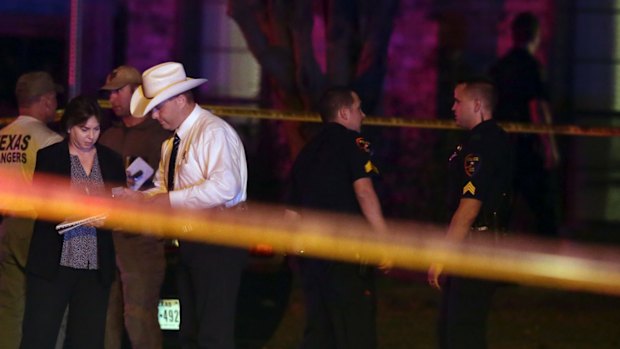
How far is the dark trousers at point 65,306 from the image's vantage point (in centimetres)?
762

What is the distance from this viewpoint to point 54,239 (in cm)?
766

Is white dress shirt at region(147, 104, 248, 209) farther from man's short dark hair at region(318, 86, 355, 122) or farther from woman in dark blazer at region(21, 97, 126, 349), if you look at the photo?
man's short dark hair at region(318, 86, 355, 122)

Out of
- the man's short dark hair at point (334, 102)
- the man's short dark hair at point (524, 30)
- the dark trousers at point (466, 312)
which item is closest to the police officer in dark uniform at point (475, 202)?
the dark trousers at point (466, 312)

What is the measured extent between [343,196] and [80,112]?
1673mm

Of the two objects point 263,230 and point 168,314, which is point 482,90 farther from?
point 168,314

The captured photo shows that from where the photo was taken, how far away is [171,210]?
7.53 meters

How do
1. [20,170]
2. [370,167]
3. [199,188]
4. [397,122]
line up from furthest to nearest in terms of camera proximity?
[397,122] < [20,170] < [370,167] < [199,188]

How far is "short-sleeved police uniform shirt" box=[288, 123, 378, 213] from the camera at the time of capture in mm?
8117

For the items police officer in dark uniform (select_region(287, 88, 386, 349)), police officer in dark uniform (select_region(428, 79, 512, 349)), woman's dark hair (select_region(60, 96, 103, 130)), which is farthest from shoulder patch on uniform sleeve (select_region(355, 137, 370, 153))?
woman's dark hair (select_region(60, 96, 103, 130))

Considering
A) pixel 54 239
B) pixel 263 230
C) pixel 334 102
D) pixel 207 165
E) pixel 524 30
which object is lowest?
pixel 54 239

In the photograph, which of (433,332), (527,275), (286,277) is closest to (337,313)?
(286,277)

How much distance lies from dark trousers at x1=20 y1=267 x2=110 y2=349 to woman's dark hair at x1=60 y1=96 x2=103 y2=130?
2.79ft

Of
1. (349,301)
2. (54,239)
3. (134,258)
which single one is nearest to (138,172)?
(134,258)

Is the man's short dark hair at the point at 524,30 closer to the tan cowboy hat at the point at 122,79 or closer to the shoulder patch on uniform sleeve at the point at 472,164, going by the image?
the tan cowboy hat at the point at 122,79
